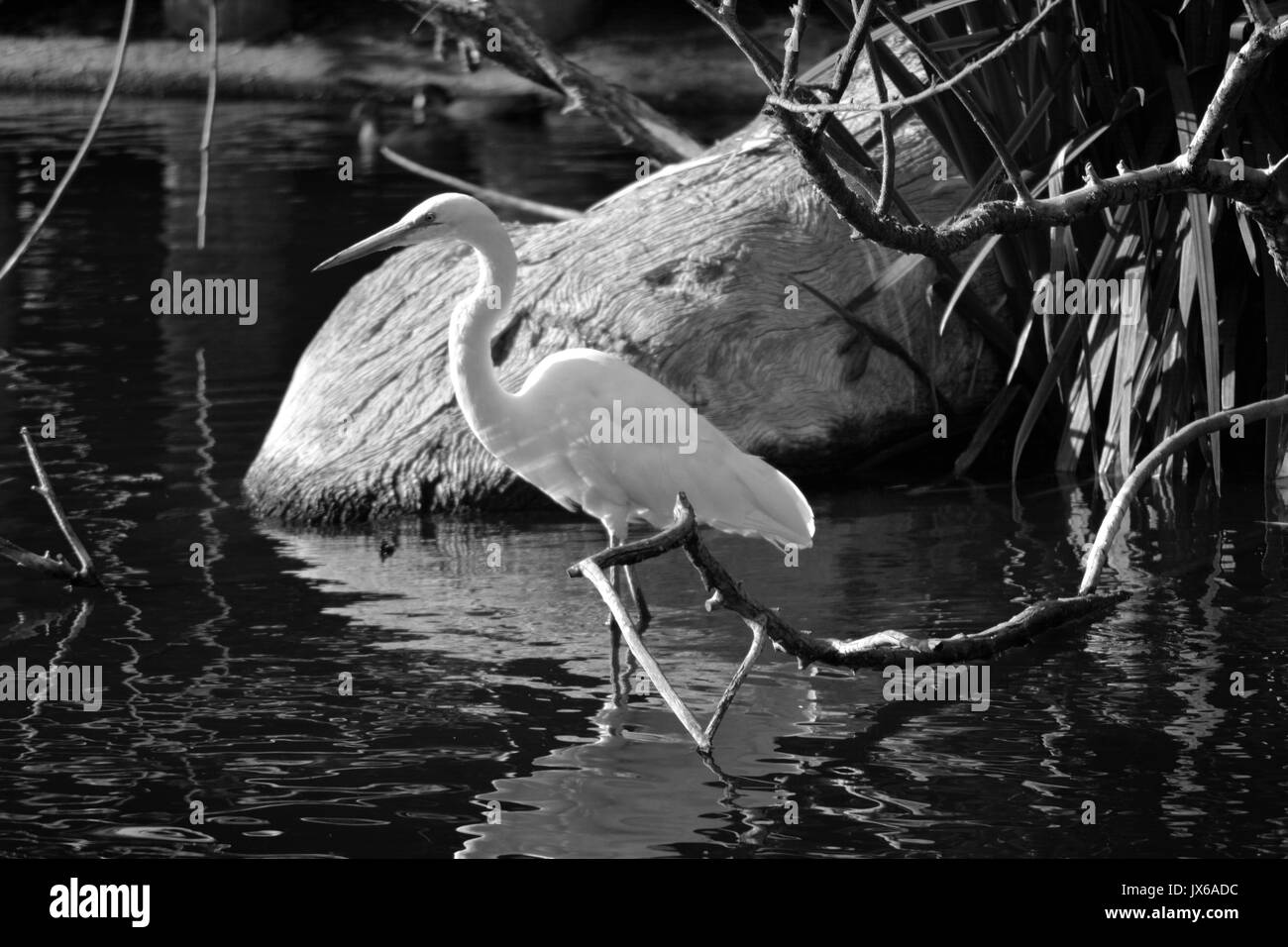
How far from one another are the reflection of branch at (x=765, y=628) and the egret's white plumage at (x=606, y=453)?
1.23 meters

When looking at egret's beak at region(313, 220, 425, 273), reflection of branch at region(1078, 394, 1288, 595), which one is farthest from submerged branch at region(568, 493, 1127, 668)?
egret's beak at region(313, 220, 425, 273)

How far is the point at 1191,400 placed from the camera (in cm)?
737

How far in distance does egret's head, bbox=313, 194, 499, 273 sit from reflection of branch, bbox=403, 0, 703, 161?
2.36m

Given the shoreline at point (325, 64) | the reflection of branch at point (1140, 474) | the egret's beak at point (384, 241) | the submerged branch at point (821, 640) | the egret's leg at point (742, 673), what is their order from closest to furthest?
the submerged branch at point (821, 640)
the egret's leg at point (742, 673)
the reflection of branch at point (1140, 474)
the egret's beak at point (384, 241)
the shoreline at point (325, 64)

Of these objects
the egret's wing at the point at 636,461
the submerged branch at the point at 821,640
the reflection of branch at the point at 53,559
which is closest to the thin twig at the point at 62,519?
the reflection of branch at the point at 53,559

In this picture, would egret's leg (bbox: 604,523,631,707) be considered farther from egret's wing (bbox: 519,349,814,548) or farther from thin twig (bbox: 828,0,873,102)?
A: thin twig (bbox: 828,0,873,102)

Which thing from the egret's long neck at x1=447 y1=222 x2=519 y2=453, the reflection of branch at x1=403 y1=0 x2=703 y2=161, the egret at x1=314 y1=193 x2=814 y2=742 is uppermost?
the reflection of branch at x1=403 y1=0 x2=703 y2=161

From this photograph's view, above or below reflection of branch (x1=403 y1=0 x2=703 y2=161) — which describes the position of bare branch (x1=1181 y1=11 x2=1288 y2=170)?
below

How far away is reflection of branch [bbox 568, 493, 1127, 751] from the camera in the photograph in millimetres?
4324

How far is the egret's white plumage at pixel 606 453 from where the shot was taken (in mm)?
5918

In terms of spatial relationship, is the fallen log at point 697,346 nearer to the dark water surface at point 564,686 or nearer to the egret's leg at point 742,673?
the dark water surface at point 564,686

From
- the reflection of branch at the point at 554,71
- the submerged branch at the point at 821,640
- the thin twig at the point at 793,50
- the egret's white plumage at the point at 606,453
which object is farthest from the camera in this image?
the reflection of branch at the point at 554,71

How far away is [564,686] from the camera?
566cm

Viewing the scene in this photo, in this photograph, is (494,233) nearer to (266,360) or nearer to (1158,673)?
(1158,673)
